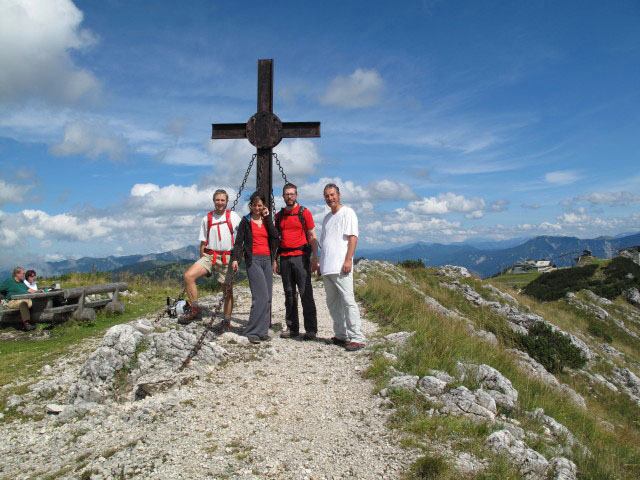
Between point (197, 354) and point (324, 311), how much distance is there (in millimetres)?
5312

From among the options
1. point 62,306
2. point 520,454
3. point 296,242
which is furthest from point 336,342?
point 62,306

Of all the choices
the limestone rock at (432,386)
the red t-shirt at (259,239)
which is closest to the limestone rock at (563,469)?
the limestone rock at (432,386)

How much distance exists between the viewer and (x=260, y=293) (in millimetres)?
7012

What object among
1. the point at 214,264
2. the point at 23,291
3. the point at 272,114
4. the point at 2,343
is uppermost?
the point at 272,114

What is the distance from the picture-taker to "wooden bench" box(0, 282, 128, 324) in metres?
9.88

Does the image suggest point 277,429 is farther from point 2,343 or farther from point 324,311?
A: point 2,343

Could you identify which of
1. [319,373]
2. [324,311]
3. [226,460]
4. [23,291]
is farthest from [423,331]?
[23,291]

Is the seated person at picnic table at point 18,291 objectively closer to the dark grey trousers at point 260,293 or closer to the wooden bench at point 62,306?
the wooden bench at point 62,306

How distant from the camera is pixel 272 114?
27.3 ft

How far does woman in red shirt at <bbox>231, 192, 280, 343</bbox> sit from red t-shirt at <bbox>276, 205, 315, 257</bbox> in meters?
0.18

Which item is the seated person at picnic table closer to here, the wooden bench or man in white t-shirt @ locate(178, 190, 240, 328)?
the wooden bench

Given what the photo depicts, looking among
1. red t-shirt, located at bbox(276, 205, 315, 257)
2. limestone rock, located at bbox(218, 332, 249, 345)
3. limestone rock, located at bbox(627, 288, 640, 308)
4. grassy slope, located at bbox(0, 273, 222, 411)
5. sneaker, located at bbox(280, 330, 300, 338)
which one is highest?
red t-shirt, located at bbox(276, 205, 315, 257)

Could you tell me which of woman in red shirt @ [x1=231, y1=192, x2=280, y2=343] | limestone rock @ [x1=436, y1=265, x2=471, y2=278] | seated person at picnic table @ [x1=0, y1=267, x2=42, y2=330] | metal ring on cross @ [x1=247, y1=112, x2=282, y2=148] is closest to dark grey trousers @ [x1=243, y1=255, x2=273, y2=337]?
woman in red shirt @ [x1=231, y1=192, x2=280, y2=343]

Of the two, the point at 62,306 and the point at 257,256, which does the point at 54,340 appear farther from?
the point at 257,256
